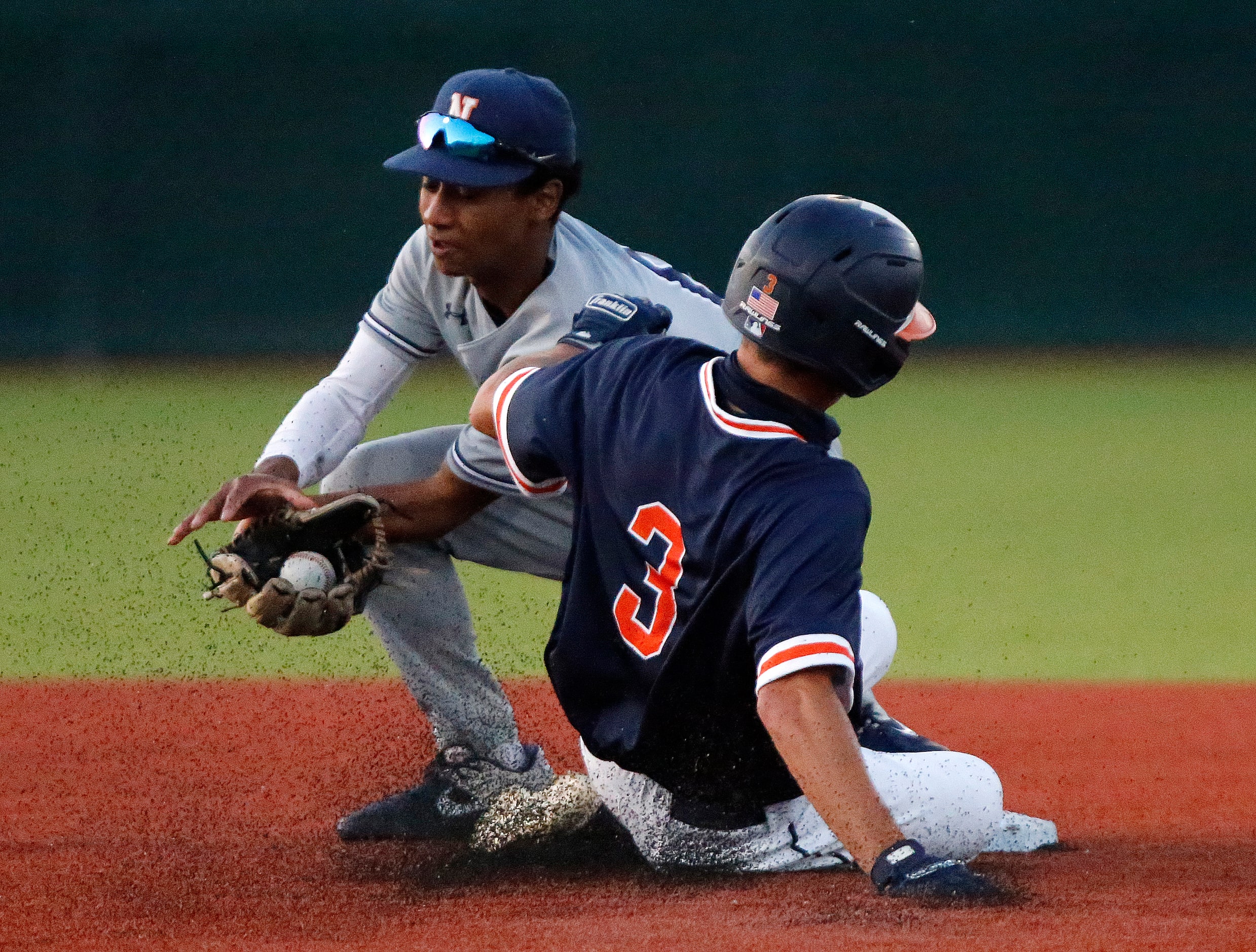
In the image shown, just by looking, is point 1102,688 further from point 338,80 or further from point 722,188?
point 338,80

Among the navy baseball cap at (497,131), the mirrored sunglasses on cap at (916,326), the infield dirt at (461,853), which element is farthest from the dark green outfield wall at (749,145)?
the mirrored sunglasses on cap at (916,326)

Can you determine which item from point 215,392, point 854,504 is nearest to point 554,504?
point 854,504

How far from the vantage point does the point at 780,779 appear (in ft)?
9.44

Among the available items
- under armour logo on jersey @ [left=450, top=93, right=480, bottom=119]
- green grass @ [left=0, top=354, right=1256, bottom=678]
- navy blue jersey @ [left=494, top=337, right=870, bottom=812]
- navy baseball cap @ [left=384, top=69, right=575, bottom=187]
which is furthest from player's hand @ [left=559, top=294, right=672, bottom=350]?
green grass @ [left=0, top=354, right=1256, bottom=678]

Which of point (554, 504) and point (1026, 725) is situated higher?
point (554, 504)

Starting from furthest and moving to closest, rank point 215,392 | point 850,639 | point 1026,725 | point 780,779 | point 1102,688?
point 215,392
point 1102,688
point 1026,725
point 780,779
point 850,639

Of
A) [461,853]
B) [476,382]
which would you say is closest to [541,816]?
[461,853]

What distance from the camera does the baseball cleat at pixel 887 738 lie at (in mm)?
3164

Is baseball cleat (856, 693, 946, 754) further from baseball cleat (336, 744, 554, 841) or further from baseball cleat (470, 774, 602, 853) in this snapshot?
baseball cleat (336, 744, 554, 841)

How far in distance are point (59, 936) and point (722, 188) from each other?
1072 cm

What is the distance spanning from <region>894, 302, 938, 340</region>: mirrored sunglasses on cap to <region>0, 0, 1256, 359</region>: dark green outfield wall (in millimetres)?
9764

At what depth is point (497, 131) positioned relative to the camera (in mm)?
3320

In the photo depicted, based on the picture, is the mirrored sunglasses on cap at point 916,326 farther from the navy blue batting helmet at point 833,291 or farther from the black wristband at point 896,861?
the black wristband at point 896,861

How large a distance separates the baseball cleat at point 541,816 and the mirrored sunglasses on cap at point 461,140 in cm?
125
